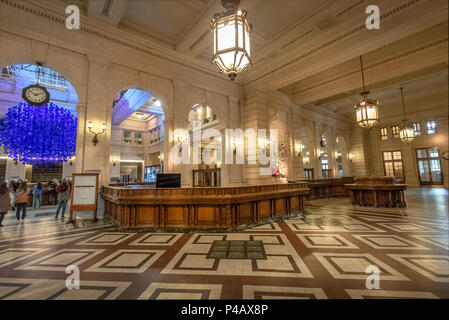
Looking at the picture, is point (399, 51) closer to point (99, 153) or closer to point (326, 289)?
point (326, 289)

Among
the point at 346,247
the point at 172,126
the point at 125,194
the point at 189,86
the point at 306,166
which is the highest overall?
the point at 189,86

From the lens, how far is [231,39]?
2279mm

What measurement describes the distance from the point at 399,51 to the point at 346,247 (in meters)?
8.23

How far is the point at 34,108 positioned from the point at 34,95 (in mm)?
5033

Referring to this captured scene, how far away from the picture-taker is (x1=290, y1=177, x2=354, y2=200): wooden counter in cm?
1137

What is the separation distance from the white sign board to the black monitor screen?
2018 mm

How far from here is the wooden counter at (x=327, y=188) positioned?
448 inches

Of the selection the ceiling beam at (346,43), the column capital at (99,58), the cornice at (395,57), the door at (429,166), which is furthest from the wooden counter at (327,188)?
the column capital at (99,58)

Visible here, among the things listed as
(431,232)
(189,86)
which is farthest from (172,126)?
(431,232)

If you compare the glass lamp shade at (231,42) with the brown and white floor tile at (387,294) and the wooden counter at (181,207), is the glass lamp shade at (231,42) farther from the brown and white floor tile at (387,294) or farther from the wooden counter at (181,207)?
the wooden counter at (181,207)

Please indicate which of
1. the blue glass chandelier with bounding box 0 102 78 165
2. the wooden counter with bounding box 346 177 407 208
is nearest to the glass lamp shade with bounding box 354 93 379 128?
the wooden counter with bounding box 346 177 407 208

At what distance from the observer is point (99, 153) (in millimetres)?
6004

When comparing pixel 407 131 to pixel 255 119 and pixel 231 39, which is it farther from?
pixel 231 39

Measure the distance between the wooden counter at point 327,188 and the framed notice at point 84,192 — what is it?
10.2 metres
